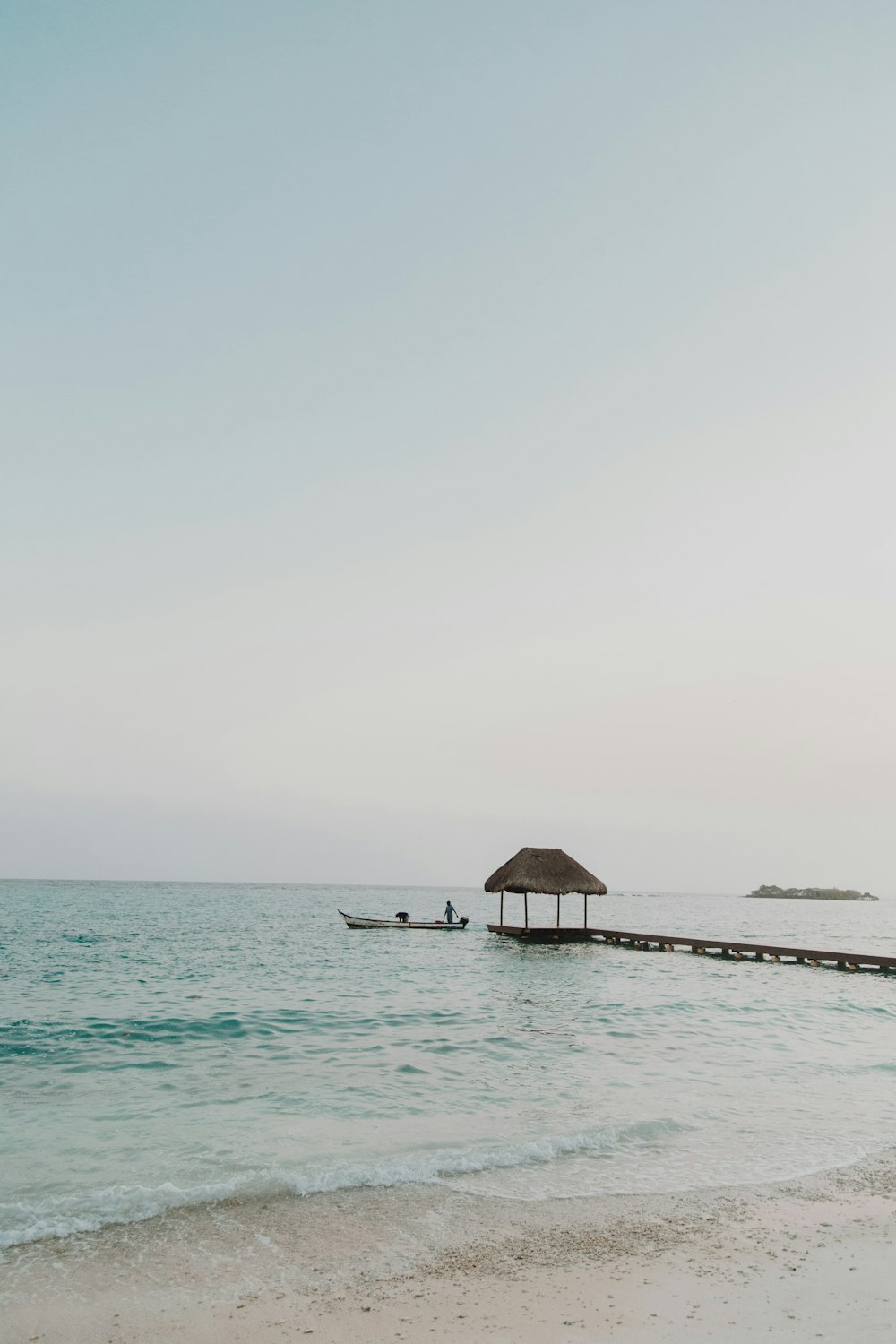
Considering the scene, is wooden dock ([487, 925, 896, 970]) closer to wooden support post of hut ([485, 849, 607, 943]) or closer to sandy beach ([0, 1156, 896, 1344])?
wooden support post of hut ([485, 849, 607, 943])

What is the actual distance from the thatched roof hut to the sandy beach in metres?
29.5

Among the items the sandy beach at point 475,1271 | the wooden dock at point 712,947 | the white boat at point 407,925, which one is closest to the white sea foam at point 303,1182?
the sandy beach at point 475,1271

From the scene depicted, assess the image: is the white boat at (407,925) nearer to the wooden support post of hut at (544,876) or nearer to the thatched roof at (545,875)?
the wooden support post of hut at (544,876)

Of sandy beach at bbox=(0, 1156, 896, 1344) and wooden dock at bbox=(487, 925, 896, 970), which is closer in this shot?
sandy beach at bbox=(0, 1156, 896, 1344)

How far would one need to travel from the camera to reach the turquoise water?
27.8 feet

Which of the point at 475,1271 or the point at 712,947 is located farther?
the point at 712,947

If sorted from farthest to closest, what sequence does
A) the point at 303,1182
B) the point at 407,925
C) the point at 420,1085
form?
the point at 407,925 < the point at 420,1085 < the point at 303,1182

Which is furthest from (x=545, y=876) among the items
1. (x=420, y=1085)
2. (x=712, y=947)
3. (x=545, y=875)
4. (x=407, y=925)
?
(x=420, y=1085)

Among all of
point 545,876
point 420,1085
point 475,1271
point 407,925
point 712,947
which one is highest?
point 545,876

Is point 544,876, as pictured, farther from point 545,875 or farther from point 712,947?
point 712,947

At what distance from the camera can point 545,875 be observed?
123ft

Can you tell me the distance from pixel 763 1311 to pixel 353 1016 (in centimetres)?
1444

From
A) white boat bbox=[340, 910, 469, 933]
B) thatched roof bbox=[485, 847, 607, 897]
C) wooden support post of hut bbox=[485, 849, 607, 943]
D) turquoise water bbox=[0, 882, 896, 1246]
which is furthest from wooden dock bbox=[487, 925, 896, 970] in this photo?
turquoise water bbox=[0, 882, 896, 1246]

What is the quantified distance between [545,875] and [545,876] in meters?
0.05
